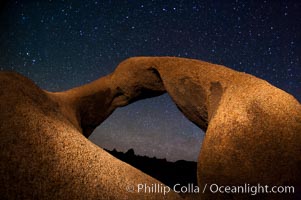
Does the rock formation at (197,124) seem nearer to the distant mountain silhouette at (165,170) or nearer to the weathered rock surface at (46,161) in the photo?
the weathered rock surface at (46,161)

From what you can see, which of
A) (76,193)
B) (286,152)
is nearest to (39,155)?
(76,193)

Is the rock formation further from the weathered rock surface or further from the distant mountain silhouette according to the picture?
the distant mountain silhouette

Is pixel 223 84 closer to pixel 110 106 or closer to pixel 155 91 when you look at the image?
pixel 155 91

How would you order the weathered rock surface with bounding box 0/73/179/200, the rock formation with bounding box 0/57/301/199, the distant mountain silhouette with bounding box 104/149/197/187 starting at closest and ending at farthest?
the weathered rock surface with bounding box 0/73/179/200, the rock formation with bounding box 0/57/301/199, the distant mountain silhouette with bounding box 104/149/197/187

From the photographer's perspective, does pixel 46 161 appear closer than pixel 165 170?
Yes

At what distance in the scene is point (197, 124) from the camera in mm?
5031

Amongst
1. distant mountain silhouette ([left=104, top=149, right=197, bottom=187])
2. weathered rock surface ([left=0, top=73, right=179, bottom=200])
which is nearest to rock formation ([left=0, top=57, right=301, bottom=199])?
weathered rock surface ([left=0, top=73, right=179, bottom=200])

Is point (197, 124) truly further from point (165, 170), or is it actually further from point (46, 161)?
point (46, 161)

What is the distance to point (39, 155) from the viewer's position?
2100 mm

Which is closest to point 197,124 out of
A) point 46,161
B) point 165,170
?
point 165,170

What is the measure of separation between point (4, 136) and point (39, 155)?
337 millimetres

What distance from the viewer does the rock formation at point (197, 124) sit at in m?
2.05

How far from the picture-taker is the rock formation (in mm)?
2047

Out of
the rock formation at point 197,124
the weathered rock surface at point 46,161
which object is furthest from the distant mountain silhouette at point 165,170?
the weathered rock surface at point 46,161
